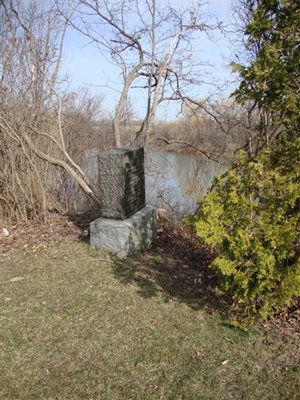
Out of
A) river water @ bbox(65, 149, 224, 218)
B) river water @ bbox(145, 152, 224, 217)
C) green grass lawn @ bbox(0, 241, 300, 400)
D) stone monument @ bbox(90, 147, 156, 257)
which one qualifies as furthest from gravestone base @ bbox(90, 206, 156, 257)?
river water @ bbox(145, 152, 224, 217)

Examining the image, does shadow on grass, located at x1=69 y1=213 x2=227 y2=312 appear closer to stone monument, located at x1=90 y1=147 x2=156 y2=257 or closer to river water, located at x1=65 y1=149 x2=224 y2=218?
stone monument, located at x1=90 y1=147 x2=156 y2=257

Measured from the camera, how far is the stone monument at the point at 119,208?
195 inches

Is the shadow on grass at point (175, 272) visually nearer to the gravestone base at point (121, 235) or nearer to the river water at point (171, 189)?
the gravestone base at point (121, 235)

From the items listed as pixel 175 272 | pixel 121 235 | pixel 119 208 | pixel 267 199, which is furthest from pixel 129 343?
pixel 119 208

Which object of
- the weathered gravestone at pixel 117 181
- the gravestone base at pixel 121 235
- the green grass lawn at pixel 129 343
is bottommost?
the green grass lawn at pixel 129 343

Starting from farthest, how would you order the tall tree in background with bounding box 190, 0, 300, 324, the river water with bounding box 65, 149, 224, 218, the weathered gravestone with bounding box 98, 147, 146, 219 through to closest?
the river water with bounding box 65, 149, 224, 218 < the weathered gravestone with bounding box 98, 147, 146, 219 < the tall tree in background with bounding box 190, 0, 300, 324

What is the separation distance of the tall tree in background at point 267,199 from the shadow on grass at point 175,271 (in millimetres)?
780

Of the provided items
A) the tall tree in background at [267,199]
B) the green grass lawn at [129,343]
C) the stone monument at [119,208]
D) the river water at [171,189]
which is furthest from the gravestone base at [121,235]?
the river water at [171,189]

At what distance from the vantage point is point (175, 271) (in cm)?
466

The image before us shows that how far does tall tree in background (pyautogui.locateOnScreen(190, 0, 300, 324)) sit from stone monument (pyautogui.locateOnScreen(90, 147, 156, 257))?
194 cm

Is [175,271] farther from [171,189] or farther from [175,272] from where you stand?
[171,189]

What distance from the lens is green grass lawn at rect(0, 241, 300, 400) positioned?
8.54 feet

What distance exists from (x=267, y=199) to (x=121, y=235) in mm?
2393

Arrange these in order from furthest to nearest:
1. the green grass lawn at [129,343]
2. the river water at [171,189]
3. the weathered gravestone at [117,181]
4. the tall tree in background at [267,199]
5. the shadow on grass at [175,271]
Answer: the river water at [171,189] < the weathered gravestone at [117,181] < the shadow on grass at [175,271] < the tall tree in background at [267,199] < the green grass lawn at [129,343]
